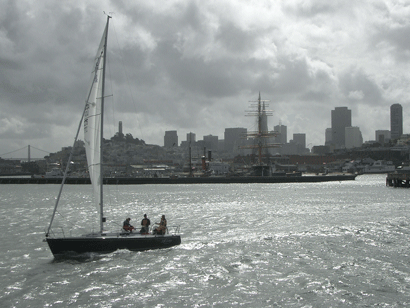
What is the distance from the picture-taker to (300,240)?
24266mm

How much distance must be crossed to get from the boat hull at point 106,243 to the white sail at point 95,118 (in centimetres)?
202

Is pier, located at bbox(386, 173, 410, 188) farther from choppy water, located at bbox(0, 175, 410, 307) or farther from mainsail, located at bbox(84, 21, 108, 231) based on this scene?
mainsail, located at bbox(84, 21, 108, 231)

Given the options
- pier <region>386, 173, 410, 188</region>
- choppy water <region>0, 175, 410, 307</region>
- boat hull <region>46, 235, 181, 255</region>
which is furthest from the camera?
pier <region>386, 173, 410, 188</region>

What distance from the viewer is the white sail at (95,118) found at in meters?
19.9

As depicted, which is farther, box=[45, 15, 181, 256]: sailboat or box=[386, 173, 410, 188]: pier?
box=[386, 173, 410, 188]: pier

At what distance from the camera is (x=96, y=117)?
787 inches

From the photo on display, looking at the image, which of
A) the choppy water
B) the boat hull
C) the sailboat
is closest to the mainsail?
the sailboat

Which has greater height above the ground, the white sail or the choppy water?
the white sail

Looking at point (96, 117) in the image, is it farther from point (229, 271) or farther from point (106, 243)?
point (229, 271)

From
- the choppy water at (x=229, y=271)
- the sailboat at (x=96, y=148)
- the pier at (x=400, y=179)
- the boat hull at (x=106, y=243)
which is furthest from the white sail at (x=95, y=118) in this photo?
the pier at (x=400, y=179)

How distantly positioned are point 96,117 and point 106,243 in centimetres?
613

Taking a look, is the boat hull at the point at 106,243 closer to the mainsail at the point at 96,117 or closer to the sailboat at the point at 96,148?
the sailboat at the point at 96,148

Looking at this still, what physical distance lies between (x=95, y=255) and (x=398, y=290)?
1322 centimetres

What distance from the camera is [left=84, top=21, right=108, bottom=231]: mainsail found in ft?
65.4
